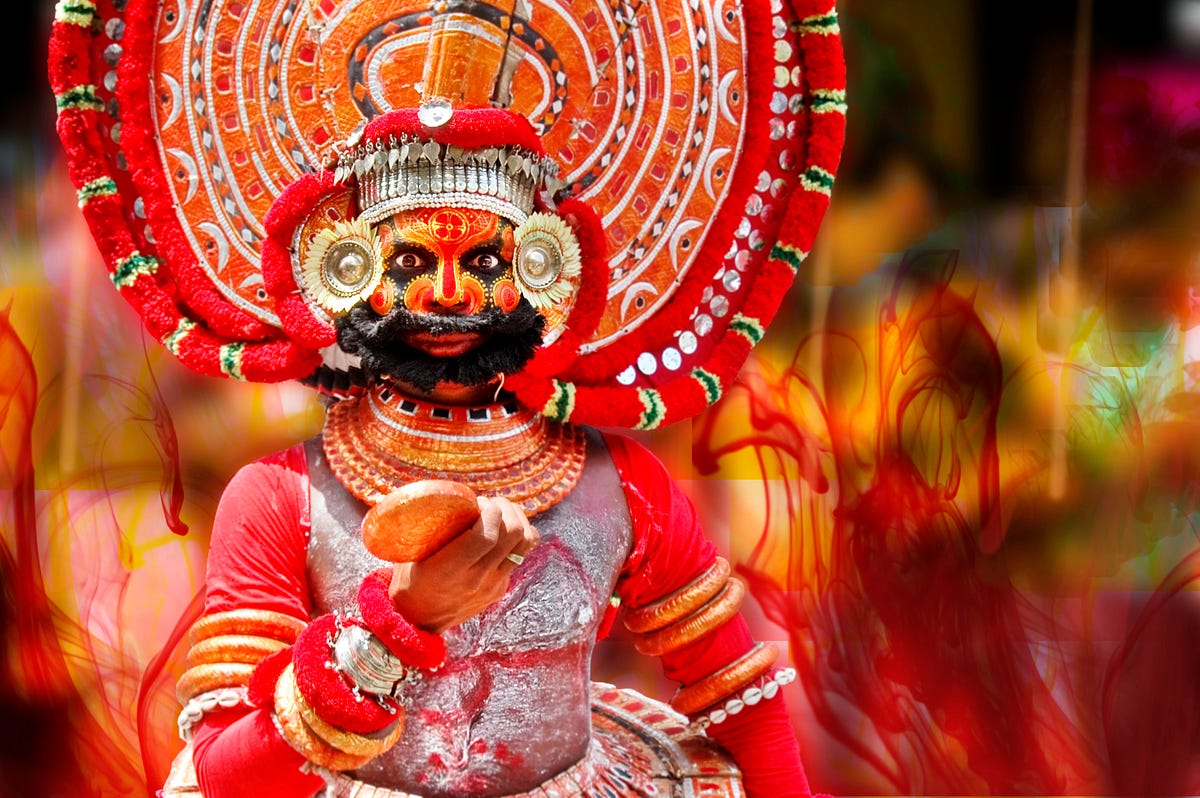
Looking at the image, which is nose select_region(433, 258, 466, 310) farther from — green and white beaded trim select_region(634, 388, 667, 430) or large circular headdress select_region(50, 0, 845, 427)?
green and white beaded trim select_region(634, 388, 667, 430)

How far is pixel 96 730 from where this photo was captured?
2.34m

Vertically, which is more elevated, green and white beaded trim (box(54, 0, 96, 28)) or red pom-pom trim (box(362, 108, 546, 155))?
green and white beaded trim (box(54, 0, 96, 28))

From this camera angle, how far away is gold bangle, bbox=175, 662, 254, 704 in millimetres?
1415

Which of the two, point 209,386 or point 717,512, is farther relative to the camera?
point 717,512

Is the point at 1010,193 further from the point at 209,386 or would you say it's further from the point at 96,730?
the point at 96,730

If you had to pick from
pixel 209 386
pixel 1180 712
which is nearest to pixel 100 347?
pixel 209 386

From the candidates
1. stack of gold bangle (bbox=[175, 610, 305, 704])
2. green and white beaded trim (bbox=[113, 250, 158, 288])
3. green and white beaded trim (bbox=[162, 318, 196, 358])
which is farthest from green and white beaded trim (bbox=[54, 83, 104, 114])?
stack of gold bangle (bbox=[175, 610, 305, 704])

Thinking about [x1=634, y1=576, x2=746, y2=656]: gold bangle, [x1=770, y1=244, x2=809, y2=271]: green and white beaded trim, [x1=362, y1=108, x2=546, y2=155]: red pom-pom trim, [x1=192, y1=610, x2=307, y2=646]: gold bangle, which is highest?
[x1=362, y1=108, x2=546, y2=155]: red pom-pom trim

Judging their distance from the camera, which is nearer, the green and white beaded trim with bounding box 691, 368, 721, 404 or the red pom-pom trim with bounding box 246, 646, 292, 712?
the red pom-pom trim with bounding box 246, 646, 292, 712

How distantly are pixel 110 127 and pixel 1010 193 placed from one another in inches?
74.6

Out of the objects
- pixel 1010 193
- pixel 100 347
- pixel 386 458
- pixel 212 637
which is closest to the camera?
pixel 212 637

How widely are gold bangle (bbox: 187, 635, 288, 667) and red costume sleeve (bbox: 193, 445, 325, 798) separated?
5cm

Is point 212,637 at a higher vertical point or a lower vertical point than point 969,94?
lower

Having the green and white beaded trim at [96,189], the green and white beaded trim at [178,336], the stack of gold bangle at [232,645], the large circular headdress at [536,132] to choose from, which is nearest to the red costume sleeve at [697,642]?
the large circular headdress at [536,132]
